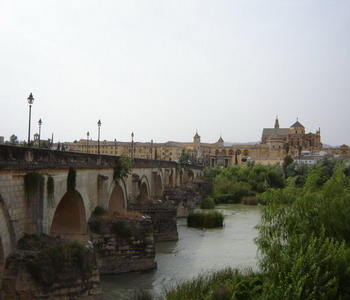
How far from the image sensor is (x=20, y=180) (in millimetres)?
11258

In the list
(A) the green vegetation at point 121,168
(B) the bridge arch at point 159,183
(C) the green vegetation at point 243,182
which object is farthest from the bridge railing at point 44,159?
(C) the green vegetation at point 243,182

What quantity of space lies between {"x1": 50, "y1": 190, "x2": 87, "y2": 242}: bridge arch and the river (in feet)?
6.18

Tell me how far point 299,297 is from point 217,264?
10.0 m

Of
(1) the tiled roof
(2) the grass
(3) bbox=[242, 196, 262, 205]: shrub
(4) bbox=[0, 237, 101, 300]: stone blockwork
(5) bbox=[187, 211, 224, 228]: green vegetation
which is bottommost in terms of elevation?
Result: (3) bbox=[242, 196, 262, 205]: shrub

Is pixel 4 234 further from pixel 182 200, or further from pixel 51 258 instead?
pixel 182 200

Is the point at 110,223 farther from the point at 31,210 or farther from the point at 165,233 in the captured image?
the point at 165,233

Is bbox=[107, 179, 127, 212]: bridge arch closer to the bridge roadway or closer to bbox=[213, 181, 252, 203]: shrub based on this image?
the bridge roadway

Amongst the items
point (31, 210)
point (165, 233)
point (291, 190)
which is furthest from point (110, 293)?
point (165, 233)

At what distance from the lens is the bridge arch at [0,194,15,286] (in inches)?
403

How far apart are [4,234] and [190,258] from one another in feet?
36.2

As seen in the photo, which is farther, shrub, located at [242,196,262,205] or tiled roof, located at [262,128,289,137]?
tiled roof, located at [262,128,289,137]

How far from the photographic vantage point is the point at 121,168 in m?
21.8

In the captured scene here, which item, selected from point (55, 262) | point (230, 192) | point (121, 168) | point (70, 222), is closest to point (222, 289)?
point (55, 262)

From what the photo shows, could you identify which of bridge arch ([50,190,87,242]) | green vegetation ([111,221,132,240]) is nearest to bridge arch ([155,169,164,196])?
green vegetation ([111,221,132,240])
